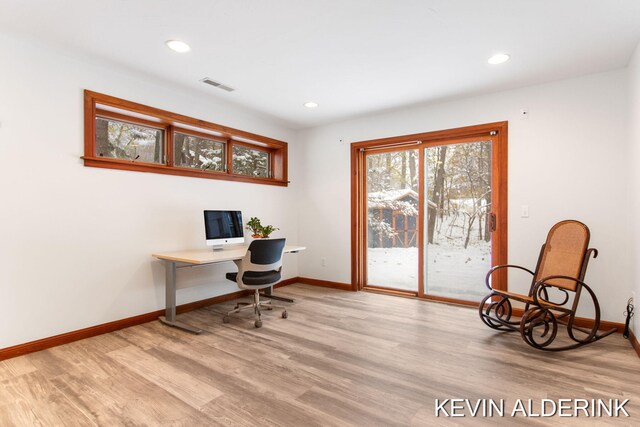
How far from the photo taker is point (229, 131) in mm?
4133

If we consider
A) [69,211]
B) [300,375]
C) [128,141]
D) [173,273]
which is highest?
[128,141]

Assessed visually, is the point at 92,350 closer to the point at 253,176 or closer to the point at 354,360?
the point at 354,360

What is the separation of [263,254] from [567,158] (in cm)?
320

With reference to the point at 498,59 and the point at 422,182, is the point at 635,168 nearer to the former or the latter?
the point at 498,59

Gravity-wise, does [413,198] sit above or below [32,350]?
above

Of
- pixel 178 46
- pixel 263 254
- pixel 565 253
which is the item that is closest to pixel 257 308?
pixel 263 254

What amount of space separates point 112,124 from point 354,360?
319 centimetres

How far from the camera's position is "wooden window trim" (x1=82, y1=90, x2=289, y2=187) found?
2.96 metres

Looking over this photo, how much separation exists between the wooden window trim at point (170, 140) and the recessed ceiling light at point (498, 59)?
291cm

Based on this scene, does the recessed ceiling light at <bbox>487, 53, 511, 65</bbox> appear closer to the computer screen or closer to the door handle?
the door handle

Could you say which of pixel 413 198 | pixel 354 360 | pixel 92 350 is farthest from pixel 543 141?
pixel 92 350

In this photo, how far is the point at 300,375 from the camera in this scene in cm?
226

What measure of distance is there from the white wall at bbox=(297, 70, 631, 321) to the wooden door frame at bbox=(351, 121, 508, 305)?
0.08m

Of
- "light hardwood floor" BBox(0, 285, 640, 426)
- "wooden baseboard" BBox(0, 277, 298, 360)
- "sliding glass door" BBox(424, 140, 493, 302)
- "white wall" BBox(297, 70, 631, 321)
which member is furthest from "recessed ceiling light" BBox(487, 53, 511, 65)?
"wooden baseboard" BBox(0, 277, 298, 360)
